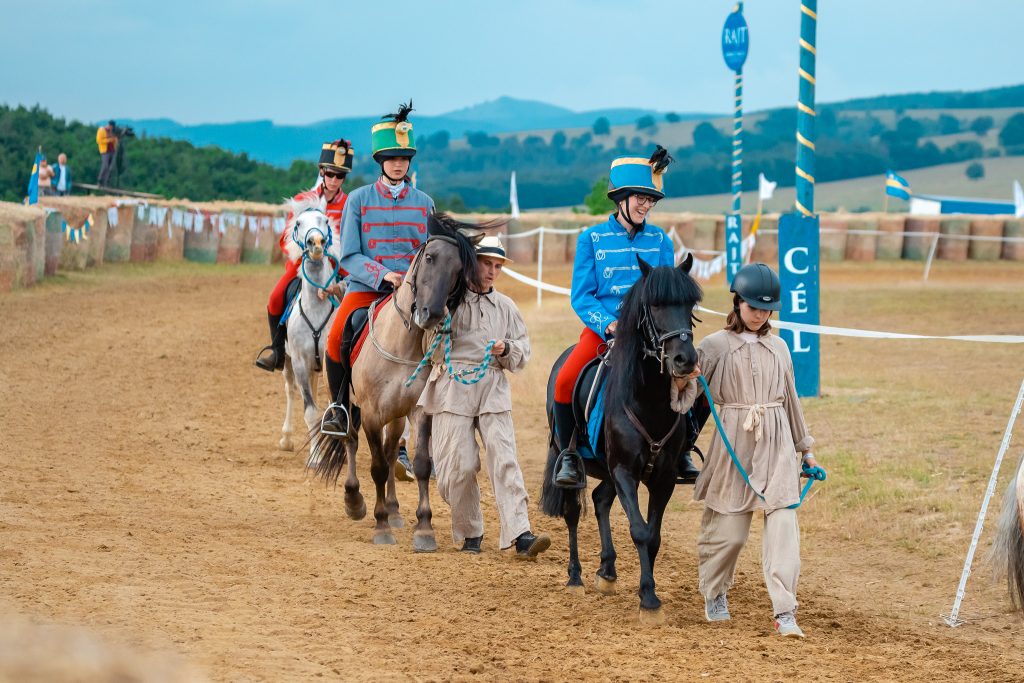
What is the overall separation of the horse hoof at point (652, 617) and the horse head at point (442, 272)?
2111 mm

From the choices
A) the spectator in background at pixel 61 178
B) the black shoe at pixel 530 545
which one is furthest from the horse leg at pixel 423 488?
the spectator in background at pixel 61 178

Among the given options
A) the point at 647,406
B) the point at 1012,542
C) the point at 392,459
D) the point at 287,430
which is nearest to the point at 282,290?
the point at 287,430

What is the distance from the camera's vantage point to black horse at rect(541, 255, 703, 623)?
6.16 metres

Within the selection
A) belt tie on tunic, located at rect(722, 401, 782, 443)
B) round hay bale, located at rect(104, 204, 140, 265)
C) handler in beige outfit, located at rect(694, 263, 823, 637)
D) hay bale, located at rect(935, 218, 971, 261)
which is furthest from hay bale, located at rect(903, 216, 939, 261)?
belt tie on tunic, located at rect(722, 401, 782, 443)

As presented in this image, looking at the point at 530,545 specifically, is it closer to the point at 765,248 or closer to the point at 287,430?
the point at 287,430

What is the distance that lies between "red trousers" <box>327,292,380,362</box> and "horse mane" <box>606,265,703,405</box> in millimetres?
2522

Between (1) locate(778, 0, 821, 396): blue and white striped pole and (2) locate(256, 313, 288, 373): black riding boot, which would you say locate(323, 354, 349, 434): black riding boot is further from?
(1) locate(778, 0, 821, 396): blue and white striped pole

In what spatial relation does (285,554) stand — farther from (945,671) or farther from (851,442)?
(851,442)

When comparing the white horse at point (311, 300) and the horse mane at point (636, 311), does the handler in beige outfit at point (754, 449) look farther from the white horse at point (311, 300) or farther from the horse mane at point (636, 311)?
the white horse at point (311, 300)

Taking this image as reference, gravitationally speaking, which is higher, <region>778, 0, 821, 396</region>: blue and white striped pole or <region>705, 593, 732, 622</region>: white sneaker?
<region>778, 0, 821, 396</region>: blue and white striped pole

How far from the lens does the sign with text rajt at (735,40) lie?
68.6ft

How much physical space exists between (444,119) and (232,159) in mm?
111742

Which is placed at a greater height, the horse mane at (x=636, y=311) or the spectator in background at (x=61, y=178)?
the spectator in background at (x=61, y=178)

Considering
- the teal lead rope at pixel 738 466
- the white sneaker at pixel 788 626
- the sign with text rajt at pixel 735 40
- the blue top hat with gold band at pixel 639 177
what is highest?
the sign with text rajt at pixel 735 40
